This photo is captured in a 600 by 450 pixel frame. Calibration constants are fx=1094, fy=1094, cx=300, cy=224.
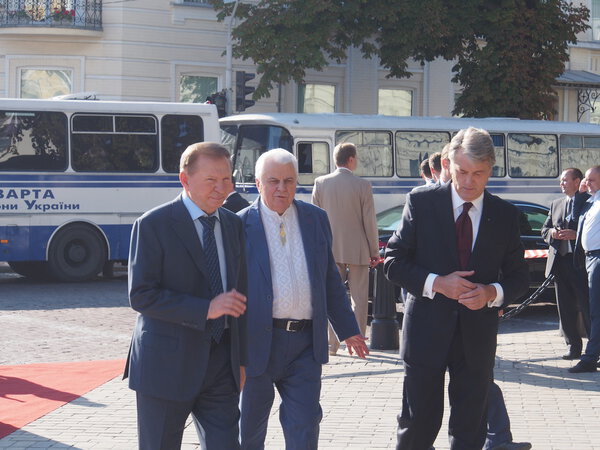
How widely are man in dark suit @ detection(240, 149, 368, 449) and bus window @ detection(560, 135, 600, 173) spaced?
18.9 meters

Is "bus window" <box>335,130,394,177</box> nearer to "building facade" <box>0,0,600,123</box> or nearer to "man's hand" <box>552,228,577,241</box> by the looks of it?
"building facade" <box>0,0,600,123</box>

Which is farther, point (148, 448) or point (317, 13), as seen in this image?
point (317, 13)

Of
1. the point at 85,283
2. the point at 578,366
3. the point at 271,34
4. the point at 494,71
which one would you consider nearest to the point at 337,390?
the point at 578,366

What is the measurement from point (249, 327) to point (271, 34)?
20.8 meters

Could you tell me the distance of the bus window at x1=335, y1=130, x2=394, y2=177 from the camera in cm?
2130

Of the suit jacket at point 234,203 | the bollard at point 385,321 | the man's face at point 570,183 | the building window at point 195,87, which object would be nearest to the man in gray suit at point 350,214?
the bollard at point 385,321

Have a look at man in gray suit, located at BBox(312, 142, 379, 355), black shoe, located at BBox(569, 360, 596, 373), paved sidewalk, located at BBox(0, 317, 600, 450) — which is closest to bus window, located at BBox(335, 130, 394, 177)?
man in gray suit, located at BBox(312, 142, 379, 355)

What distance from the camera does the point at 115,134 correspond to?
18.8 metres

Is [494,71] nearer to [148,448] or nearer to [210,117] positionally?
[210,117]

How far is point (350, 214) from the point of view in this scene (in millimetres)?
10211

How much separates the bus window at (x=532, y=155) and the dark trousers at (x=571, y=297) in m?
12.6

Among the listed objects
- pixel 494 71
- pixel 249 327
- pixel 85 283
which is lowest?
pixel 85 283

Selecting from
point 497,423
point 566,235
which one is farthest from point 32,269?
point 497,423

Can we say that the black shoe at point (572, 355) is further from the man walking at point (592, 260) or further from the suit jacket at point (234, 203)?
the suit jacket at point (234, 203)
